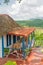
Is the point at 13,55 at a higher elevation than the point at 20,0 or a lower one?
lower

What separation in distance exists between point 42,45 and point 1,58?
10666 mm

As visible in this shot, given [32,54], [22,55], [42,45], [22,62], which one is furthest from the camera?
[42,45]

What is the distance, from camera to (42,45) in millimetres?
30641

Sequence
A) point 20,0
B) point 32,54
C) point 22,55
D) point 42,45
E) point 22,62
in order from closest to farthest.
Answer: point 20,0 → point 22,62 → point 22,55 → point 32,54 → point 42,45

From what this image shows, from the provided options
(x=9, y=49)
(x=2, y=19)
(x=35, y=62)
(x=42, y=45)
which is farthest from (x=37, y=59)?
(x=42, y=45)

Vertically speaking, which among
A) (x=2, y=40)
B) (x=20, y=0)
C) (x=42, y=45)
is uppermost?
(x=20, y=0)

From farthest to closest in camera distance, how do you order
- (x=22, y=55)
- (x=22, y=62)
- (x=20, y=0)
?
(x=22, y=55) < (x=22, y=62) < (x=20, y=0)

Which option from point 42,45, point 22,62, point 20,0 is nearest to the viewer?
point 20,0

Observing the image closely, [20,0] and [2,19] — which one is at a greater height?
[20,0]

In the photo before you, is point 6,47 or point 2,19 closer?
point 6,47

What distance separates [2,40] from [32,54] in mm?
4398

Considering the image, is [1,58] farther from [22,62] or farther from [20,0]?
[20,0]

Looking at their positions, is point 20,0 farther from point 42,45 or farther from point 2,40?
point 42,45

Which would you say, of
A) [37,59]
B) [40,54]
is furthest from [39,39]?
[37,59]
